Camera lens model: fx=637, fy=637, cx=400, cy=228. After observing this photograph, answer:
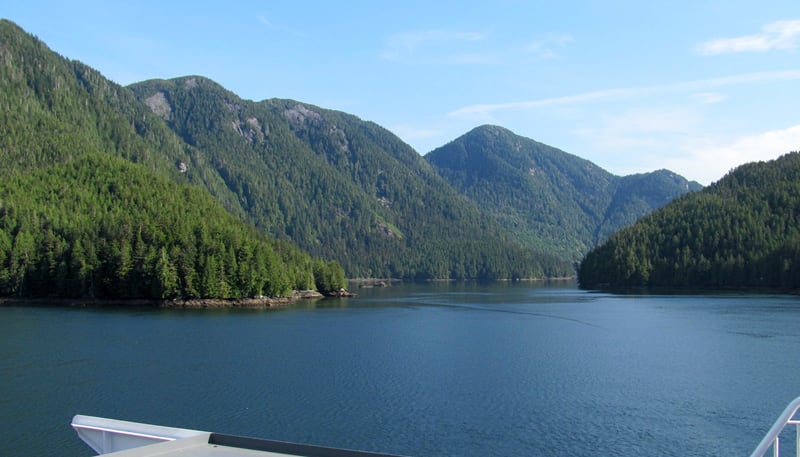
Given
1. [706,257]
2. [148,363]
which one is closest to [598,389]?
[148,363]

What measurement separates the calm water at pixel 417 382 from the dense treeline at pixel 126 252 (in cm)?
2984

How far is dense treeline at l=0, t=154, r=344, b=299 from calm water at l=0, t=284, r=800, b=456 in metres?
29.8

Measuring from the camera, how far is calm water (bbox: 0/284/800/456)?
3566 centimetres

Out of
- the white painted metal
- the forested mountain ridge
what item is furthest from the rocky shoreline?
the white painted metal

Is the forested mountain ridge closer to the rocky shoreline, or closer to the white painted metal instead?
the rocky shoreline

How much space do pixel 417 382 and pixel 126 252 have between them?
89944mm

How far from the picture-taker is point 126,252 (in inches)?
4806

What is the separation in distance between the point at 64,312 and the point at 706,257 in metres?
171

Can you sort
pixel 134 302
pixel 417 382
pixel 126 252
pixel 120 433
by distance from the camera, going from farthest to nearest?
pixel 126 252 < pixel 134 302 < pixel 417 382 < pixel 120 433

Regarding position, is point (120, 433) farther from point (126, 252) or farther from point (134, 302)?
point (126, 252)

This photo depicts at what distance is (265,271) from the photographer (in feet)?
443

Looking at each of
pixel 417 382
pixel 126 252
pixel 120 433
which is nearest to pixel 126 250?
pixel 126 252

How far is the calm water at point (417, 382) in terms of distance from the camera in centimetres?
3566

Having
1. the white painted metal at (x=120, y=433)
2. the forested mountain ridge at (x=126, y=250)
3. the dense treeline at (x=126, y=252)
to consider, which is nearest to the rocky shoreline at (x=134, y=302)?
the forested mountain ridge at (x=126, y=250)
